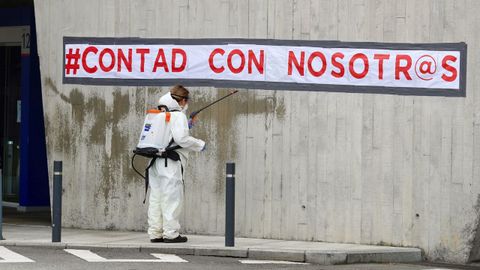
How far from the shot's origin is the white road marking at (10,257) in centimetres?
Answer: 1270

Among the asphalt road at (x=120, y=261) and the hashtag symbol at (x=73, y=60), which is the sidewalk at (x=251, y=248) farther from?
the hashtag symbol at (x=73, y=60)

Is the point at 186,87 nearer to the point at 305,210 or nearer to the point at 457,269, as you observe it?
the point at 305,210

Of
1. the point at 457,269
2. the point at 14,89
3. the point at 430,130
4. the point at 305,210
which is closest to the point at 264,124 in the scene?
the point at 305,210

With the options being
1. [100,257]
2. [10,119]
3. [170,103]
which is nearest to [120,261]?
[100,257]

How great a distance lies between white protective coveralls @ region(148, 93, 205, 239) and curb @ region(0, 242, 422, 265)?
0.40 metres

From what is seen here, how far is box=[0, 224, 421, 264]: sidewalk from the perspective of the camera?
44.4ft

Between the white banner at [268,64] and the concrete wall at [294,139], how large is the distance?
0.54 feet

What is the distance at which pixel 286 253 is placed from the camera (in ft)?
44.3

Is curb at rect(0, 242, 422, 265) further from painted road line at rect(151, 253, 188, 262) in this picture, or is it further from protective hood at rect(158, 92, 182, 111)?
protective hood at rect(158, 92, 182, 111)

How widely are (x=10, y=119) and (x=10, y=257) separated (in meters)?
7.85

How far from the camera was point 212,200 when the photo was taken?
1552 cm

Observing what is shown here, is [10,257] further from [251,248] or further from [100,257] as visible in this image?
[251,248]

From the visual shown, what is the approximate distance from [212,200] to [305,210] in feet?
4.20

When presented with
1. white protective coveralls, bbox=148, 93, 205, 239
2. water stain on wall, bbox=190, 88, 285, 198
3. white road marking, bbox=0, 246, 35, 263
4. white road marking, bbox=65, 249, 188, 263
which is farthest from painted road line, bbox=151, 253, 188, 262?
water stain on wall, bbox=190, 88, 285, 198
